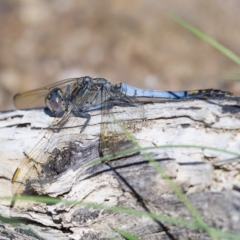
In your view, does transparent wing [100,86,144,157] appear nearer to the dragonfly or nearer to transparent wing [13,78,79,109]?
the dragonfly

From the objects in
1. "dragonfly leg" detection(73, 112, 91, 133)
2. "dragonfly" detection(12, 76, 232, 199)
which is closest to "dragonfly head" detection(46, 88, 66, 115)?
"dragonfly" detection(12, 76, 232, 199)

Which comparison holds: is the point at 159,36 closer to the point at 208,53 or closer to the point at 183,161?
the point at 208,53

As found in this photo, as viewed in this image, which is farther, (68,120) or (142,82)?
(142,82)

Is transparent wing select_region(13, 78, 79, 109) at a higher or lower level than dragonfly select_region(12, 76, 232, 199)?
higher

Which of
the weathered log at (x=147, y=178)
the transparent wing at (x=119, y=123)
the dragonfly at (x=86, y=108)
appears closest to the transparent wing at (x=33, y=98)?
the dragonfly at (x=86, y=108)

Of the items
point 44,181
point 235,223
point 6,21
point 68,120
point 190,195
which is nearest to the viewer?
point 235,223

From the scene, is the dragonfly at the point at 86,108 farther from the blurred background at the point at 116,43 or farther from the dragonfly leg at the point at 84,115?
the blurred background at the point at 116,43

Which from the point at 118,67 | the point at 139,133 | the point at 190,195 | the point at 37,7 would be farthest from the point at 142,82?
the point at 190,195
